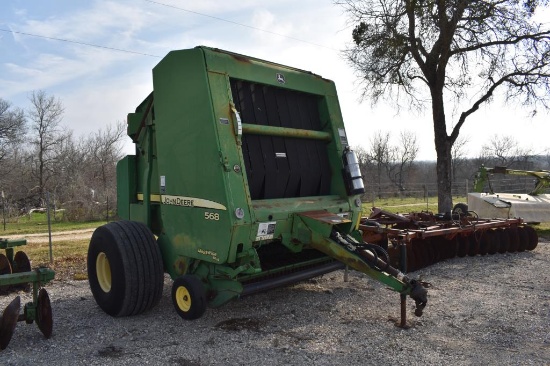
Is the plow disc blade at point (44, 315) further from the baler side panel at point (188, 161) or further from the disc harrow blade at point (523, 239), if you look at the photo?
the disc harrow blade at point (523, 239)

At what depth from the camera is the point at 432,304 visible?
570 cm

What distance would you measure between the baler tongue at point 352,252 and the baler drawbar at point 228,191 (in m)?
0.01

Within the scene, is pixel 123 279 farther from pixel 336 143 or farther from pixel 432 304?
pixel 432 304

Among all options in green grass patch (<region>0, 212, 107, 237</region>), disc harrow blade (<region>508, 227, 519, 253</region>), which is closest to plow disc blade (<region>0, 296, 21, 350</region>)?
disc harrow blade (<region>508, 227, 519, 253</region>)

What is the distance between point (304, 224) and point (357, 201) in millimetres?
1207

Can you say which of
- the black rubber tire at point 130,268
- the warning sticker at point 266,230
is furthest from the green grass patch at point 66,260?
the warning sticker at point 266,230

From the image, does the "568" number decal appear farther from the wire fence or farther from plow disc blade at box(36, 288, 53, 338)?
the wire fence

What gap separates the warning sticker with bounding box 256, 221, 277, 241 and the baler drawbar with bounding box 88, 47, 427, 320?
12 millimetres

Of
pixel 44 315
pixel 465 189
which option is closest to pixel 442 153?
pixel 44 315

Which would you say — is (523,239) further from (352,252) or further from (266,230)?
(266,230)

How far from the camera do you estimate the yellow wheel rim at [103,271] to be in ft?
17.9

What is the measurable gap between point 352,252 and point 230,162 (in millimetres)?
1547

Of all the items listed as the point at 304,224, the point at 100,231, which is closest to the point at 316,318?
the point at 304,224

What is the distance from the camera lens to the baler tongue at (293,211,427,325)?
4.58 m
